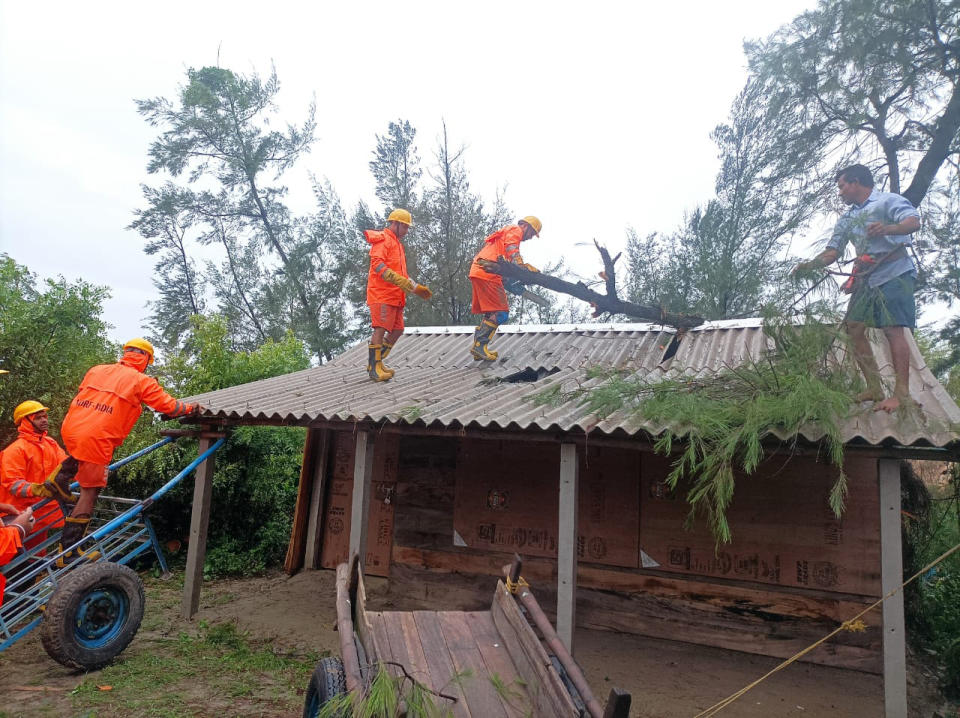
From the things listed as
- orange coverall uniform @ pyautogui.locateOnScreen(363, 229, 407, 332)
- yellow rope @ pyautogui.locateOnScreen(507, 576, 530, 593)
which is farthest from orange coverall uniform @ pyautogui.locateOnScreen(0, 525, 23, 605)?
orange coverall uniform @ pyautogui.locateOnScreen(363, 229, 407, 332)

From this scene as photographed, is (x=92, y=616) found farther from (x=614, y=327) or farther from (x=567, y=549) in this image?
(x=614, y=327)

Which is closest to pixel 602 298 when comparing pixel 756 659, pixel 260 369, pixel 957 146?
pixel 756 659

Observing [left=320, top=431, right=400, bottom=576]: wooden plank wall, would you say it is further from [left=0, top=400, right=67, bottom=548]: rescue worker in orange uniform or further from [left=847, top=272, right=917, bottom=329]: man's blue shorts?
[left=847, top=272, right=917, bottom=329]: man's blue shorts

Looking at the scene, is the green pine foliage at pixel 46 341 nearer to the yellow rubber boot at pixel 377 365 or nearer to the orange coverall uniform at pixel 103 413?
the orange coverall uniform at pixel 103 413

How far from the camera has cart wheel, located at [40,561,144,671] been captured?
4.97 meters

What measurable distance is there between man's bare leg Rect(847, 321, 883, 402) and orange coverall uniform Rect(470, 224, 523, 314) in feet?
13.2

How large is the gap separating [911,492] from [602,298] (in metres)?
4.43

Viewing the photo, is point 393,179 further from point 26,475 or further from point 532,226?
point 26,475

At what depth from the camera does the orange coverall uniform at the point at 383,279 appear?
7.34 m

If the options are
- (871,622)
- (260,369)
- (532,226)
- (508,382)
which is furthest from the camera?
(260,369)

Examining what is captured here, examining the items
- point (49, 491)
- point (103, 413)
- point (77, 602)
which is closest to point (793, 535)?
point (77, 602)

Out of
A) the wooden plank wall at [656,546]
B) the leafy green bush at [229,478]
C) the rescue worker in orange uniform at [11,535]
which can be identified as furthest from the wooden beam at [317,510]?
the rescue worker in orange uniform at [11,535]

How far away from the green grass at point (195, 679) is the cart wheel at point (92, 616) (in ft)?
0.74

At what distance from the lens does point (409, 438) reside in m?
8.49
